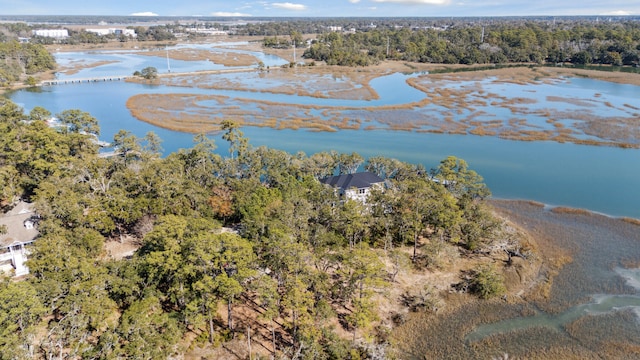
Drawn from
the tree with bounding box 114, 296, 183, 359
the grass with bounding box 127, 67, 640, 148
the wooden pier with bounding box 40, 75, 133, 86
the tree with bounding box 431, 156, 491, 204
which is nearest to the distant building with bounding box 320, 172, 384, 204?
the tree with bounding box 431, 156, 491, 204

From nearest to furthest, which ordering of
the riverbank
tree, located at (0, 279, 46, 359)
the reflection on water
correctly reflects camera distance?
tree, located at (0, 279, 46, 359) < the riverbank < the reflection on water

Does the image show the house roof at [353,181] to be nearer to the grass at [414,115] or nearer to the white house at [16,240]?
the white house at [16,240]

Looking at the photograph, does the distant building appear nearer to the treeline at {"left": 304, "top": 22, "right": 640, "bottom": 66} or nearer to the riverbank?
the riverbank

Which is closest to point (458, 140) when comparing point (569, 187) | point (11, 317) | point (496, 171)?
point (496, 171)

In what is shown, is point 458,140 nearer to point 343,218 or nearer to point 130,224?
point 343,218

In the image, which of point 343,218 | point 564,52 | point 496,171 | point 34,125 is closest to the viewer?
point 343,218

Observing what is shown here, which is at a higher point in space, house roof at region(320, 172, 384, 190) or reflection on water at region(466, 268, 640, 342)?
house roof at region(320, 172, 384, 190)
